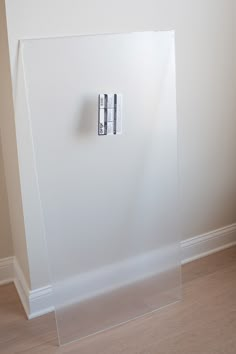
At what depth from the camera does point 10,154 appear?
7.03 feet

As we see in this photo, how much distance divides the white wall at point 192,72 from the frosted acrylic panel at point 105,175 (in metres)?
0.13

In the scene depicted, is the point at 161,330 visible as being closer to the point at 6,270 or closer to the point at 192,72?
the point at 6,270

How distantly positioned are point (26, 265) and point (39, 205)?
0.35 meters

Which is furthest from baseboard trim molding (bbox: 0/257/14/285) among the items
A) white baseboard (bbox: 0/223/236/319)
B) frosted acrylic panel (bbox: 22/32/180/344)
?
frosted acrylic panel (bbox: 22/32/180/344)

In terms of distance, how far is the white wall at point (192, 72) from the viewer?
190cm

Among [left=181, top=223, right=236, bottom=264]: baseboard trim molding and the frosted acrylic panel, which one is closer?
the frosted acrylic panel

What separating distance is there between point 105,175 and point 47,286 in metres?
0.66

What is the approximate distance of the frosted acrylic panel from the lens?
6.21 feet

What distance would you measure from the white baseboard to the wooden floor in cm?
5

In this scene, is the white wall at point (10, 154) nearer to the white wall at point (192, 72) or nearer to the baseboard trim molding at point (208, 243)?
the white wall at point (192, 72)

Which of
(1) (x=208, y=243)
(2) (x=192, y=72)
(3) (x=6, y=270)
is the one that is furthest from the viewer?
(1) (x=208, y=243)

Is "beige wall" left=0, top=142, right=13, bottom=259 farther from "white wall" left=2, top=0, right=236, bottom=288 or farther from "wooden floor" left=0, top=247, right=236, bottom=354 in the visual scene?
"white wall" left=2, top=0, right=236, bottom=288

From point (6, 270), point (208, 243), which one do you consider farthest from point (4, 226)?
point (208, 243)

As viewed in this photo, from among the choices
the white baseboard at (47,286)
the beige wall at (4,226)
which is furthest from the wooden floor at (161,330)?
the beige wall at (4,226)
